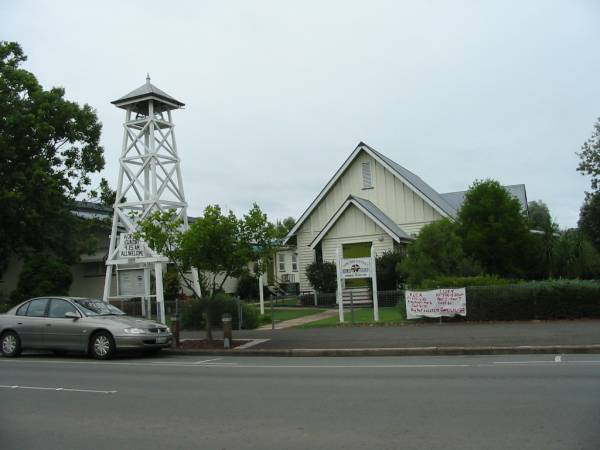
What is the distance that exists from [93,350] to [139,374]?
334cm

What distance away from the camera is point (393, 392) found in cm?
884

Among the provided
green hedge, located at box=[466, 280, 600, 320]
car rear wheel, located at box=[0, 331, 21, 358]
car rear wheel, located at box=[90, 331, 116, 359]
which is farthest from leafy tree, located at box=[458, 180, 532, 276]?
car rear wheel, located at box=[0, 331, 21, 358]

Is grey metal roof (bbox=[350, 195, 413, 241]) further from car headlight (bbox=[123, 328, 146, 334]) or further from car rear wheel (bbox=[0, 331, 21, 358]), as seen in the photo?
car rear wheel (bbox=[0, 331, 21, 358])

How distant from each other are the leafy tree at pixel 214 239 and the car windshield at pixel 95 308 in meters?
1.91

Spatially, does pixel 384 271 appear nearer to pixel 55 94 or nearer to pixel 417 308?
pixel 417 308

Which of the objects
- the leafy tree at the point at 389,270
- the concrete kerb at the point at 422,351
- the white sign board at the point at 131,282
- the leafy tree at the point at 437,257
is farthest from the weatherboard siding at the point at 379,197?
the concrete kerb at the point at 422,351

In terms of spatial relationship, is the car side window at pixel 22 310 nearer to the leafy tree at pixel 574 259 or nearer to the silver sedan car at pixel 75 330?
the silver sedan car at pixel 75 330

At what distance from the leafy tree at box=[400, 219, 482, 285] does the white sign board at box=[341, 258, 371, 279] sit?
113 inches

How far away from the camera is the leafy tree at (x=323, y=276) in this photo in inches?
1184

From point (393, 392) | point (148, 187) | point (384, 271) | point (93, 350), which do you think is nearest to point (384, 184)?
point (384, 271)

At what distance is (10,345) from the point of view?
15.4 m

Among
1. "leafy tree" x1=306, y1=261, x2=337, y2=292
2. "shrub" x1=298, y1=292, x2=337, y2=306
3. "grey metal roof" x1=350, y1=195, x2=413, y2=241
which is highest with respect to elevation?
"grey metal roof" x1=350, y1=195, x2=413, y2=241

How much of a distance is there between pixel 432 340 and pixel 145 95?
16436mm

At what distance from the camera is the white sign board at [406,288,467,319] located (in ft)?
61.7
